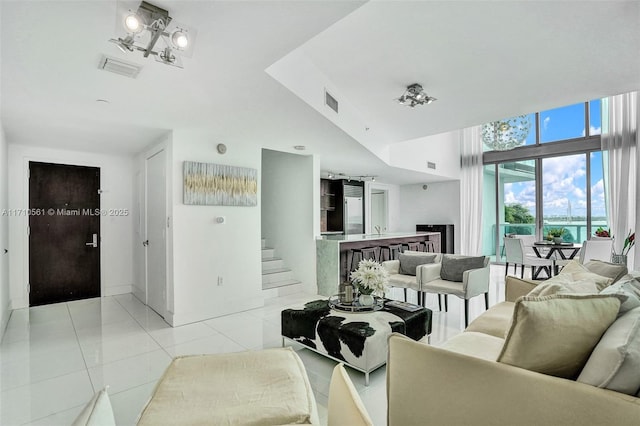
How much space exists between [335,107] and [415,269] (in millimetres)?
2257

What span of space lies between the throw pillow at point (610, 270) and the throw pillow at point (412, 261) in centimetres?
181

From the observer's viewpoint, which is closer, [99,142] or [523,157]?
[99,142]

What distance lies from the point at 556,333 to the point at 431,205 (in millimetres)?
8369

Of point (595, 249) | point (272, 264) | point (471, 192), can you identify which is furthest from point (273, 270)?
point (471, 192)

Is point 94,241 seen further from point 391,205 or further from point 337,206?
point 391,205

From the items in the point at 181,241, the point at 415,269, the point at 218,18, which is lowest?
the point at 415,269

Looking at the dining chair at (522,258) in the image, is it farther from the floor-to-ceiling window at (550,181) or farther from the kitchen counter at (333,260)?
the kitchen counter at (333,260)

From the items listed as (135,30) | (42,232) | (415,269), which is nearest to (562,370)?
(135,30)

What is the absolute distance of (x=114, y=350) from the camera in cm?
309

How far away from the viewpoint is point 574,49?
2.66 meters

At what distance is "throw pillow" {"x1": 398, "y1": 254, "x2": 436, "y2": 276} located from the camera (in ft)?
13.7

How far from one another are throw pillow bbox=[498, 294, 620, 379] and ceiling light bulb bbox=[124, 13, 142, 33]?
85.2 inches

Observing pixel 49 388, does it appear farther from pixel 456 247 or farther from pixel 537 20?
pixel 456 247

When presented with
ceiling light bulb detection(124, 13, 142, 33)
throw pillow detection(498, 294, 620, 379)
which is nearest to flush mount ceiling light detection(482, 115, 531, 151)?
throw pillow detection(498, 294, 620, 379)
